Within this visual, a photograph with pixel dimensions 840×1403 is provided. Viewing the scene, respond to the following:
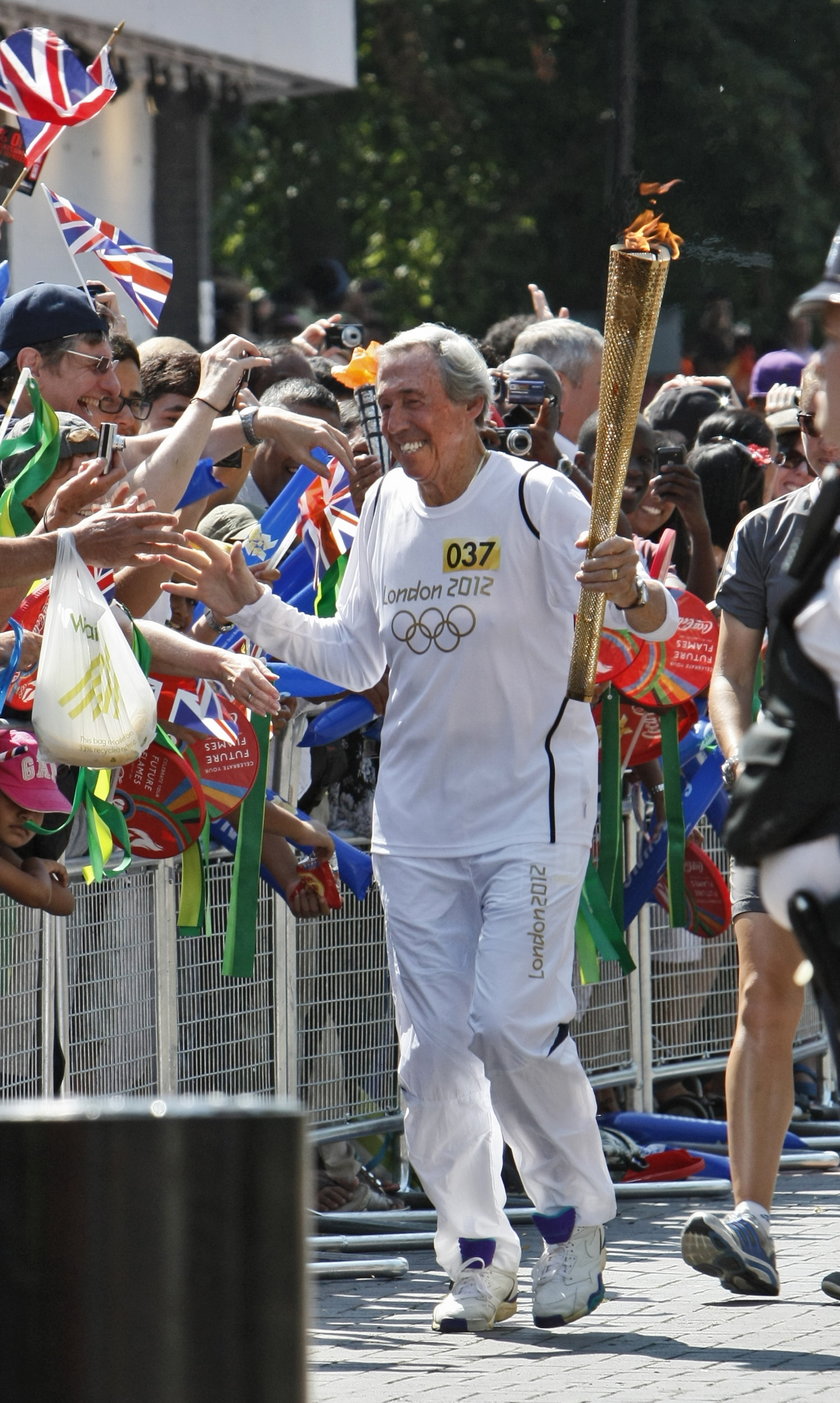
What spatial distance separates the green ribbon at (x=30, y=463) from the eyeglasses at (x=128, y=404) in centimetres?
73

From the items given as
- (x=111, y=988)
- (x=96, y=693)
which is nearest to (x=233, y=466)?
(x=111, y=988)

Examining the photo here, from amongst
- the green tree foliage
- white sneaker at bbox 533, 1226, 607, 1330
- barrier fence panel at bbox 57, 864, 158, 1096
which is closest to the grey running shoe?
white sneaker at bbox 533, 1226, 607, 1330

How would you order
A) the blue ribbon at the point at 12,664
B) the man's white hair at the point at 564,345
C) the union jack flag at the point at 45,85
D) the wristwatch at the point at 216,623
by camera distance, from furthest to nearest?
the man's white hair at the point at 564,345 → the union jack flag at the point at 45,85 → the wristwatch at the point at 216,623 → the blue ribbon at the point at 12,664

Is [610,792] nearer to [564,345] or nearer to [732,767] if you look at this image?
[564,345]

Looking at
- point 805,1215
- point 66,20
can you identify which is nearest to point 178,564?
point 805,1215

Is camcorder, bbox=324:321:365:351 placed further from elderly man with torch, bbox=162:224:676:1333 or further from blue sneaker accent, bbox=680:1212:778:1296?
blue sneaker accent, bbox=680:1212:778:1296

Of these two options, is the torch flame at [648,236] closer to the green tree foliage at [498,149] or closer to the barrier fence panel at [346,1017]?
the barrier fence panel at [346,1017]

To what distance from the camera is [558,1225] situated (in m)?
6.20

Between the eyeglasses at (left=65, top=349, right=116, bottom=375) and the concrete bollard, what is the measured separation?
3.93 metres

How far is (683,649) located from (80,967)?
2.27 m

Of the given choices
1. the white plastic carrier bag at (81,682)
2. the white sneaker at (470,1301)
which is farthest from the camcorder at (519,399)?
the white sneaker at (470,1301)

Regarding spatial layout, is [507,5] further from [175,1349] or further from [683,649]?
[175,1349]

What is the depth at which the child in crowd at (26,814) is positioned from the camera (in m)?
6.00

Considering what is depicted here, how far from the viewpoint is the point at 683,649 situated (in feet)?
25.7
